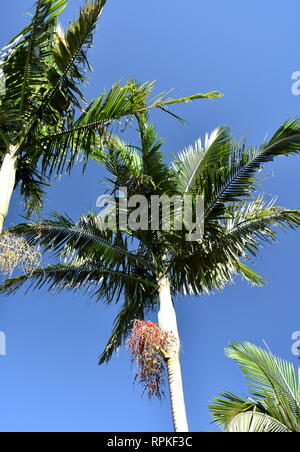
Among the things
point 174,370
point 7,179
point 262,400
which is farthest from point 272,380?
point 7,179

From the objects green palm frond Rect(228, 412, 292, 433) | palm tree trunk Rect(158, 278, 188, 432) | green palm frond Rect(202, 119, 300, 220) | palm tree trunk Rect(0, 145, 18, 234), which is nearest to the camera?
palm tree trunk Rect(0, 145, 18, 234)

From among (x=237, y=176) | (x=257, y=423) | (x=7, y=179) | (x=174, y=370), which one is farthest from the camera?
(x=237, y=176)

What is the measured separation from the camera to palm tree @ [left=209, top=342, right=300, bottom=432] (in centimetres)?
559

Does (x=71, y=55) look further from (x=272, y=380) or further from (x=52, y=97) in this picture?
(x=272, y=380)

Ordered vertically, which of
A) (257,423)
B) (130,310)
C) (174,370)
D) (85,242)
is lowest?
(257,423)

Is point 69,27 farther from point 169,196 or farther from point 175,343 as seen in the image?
point 175,343

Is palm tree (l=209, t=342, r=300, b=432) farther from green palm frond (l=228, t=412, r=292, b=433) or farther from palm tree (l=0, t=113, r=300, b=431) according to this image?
palm tree (l=0, t=113, r=300, b=431)

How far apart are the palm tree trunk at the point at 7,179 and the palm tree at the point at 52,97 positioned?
0.04 metres

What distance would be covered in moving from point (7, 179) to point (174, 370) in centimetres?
328

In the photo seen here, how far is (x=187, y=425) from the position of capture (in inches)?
200

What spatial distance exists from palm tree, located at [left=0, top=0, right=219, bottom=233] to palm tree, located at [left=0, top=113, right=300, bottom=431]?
157 cm

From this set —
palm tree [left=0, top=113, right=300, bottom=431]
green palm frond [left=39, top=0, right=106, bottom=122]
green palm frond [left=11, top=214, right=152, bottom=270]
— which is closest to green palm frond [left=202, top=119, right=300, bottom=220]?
palm tree [left=0, top=113, right=300, bottom=431]

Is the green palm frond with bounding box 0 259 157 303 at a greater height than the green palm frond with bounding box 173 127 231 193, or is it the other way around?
the green palm frond with bounding box 173 127 231 193

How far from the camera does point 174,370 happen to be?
17.9 ft
